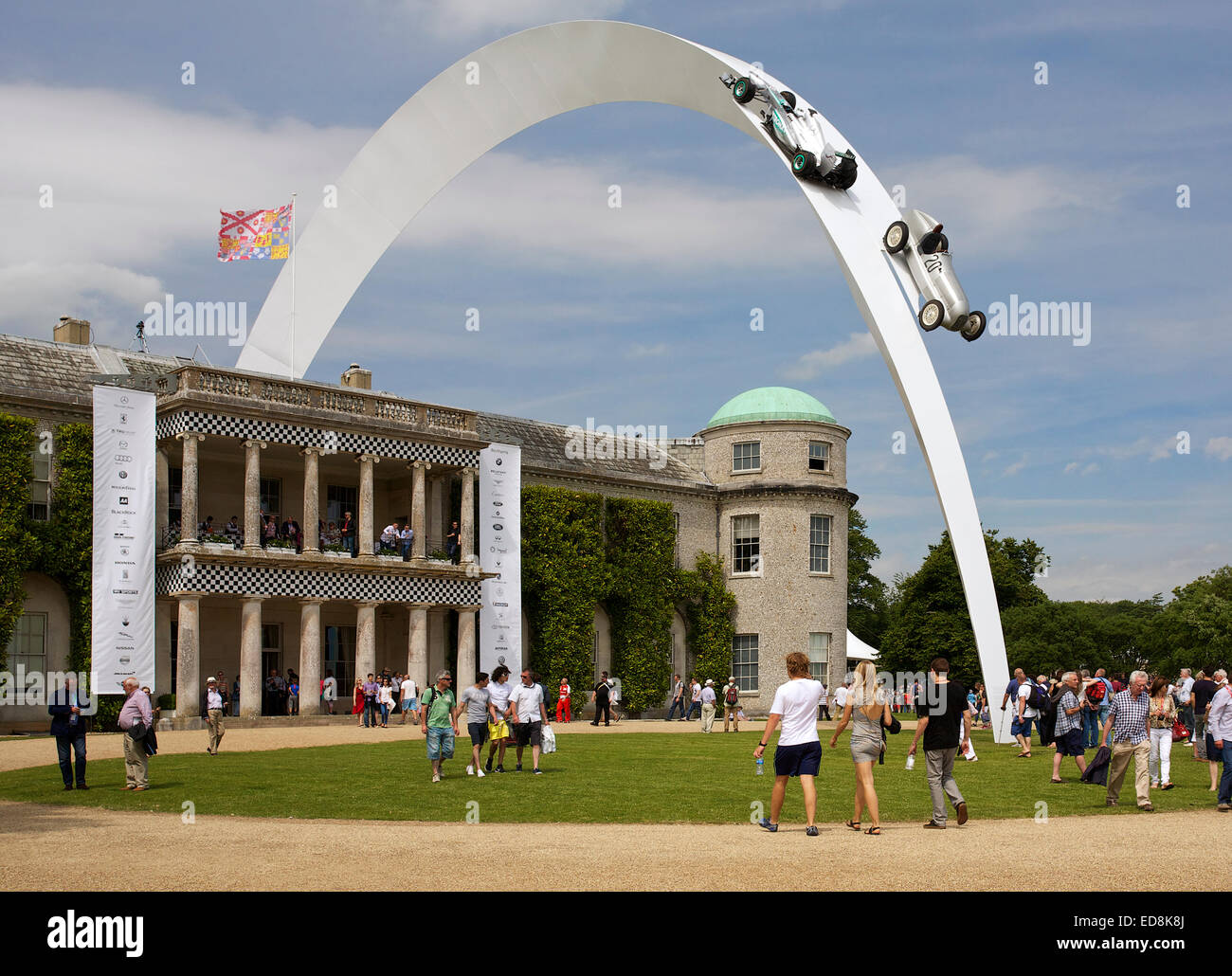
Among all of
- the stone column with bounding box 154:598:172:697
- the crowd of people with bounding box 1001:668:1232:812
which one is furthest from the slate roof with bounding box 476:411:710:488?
the crowd of people with bounding box 1001:668:1232:812

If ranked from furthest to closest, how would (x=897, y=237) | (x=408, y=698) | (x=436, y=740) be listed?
(x=408, y=698) → (x=897, y=237) → (x=436, y=740)

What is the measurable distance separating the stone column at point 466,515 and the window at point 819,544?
1512cm

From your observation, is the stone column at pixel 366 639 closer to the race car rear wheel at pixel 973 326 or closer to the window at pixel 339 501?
the window at pixel 339 501

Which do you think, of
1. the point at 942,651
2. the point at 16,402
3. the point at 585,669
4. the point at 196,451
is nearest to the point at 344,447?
the point at 196,451

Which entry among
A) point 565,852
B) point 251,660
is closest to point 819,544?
point 251,660

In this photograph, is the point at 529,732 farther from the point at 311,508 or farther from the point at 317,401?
the point at 317,401

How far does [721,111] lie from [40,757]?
21.4 meters

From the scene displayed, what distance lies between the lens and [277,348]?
40.7 metres

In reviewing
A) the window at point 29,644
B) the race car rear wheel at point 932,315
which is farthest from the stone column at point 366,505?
the race car rear wheel at point 932,315

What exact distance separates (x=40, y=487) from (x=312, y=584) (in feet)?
23.8

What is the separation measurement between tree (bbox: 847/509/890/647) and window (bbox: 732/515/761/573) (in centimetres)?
→ 3031

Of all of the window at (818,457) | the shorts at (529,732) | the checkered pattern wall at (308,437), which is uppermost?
the window at (818,457)

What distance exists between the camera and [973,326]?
27.3 metres

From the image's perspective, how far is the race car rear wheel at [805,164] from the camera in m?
29.7
